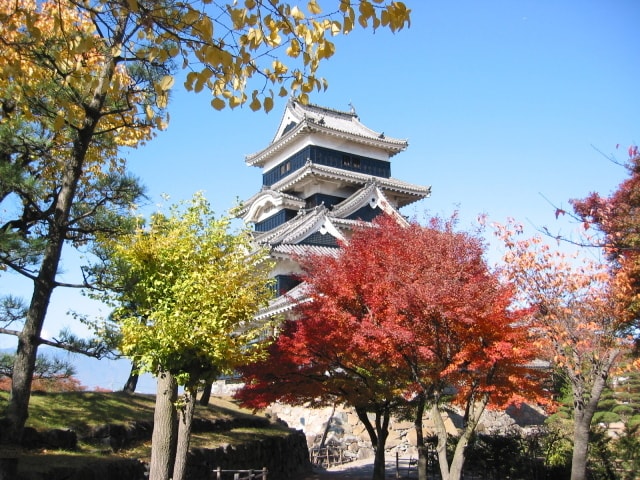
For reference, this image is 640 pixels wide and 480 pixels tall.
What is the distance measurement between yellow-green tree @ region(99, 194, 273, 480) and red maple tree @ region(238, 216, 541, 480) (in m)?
3.05

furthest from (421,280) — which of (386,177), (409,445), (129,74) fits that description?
(386,177)

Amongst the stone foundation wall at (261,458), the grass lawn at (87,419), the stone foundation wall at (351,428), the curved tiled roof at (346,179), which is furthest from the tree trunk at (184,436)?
the curved tiled roof at (346,179)

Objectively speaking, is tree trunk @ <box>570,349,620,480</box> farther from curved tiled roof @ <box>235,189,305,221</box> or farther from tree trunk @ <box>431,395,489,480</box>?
curved tiled roof @ <box>235,189,305,221</box>

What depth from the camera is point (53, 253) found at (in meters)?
9.56

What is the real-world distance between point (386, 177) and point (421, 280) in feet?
83.0

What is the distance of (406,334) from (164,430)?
18.1ft

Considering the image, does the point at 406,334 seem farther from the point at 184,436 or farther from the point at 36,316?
the point at 36,316

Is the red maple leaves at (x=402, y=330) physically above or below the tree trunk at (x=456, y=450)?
above

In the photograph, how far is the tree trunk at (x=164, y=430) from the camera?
11227mm

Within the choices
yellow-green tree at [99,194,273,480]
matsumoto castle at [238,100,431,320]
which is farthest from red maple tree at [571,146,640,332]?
matsumoto castle at [238,100,431,320]

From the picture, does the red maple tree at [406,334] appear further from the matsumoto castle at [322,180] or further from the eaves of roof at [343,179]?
the eaves of roof at [343,179]

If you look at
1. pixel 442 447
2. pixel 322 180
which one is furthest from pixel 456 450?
pixel 322 180

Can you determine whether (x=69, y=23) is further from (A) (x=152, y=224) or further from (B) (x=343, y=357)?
(B) (x=343, y=357)

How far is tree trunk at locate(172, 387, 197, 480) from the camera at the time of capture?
11485 mm
